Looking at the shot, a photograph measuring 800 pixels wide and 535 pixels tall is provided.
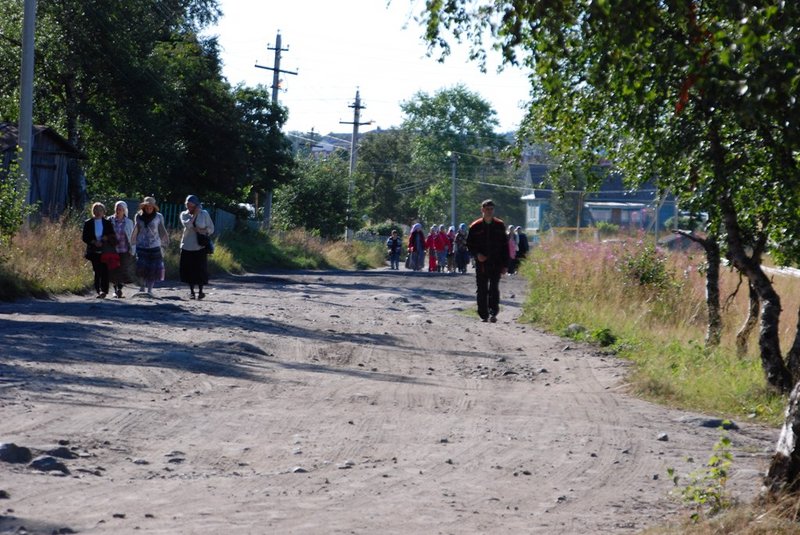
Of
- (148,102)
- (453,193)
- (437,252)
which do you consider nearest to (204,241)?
(148,102)

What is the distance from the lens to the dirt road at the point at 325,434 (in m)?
6.09

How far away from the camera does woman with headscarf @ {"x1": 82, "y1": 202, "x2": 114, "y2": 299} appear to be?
1973 cm

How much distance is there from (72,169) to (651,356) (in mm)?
26639

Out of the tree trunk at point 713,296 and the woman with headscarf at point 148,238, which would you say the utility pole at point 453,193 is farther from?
the tree trunk at point 713,296

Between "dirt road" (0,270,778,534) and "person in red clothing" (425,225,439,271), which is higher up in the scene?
"person in red clothing" (425,225,439,271)

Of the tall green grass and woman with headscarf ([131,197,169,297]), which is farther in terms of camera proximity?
woman with headscarf ([131,197,169,297])

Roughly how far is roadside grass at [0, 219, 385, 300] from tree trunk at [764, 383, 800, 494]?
14562 mm

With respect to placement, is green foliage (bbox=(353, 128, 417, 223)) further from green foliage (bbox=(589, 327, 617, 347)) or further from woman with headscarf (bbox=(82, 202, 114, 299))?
green foliage (bbox=(589, 327, 617, 347))

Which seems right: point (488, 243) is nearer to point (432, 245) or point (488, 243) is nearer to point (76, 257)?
point (76, 257)

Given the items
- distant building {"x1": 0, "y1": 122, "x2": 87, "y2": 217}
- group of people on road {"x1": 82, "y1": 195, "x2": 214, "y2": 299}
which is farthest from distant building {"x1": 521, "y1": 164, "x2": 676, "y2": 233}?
group of people on road {"x1": 82, "y1": 195, "x2": 214, "y2": 299}

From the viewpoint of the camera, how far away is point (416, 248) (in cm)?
4497

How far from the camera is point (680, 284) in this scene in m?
21.0

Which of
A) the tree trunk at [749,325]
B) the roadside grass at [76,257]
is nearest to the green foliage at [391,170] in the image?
the roadside grass at [76,257]

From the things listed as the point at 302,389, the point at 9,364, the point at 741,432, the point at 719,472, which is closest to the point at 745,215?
the point at 741,432
